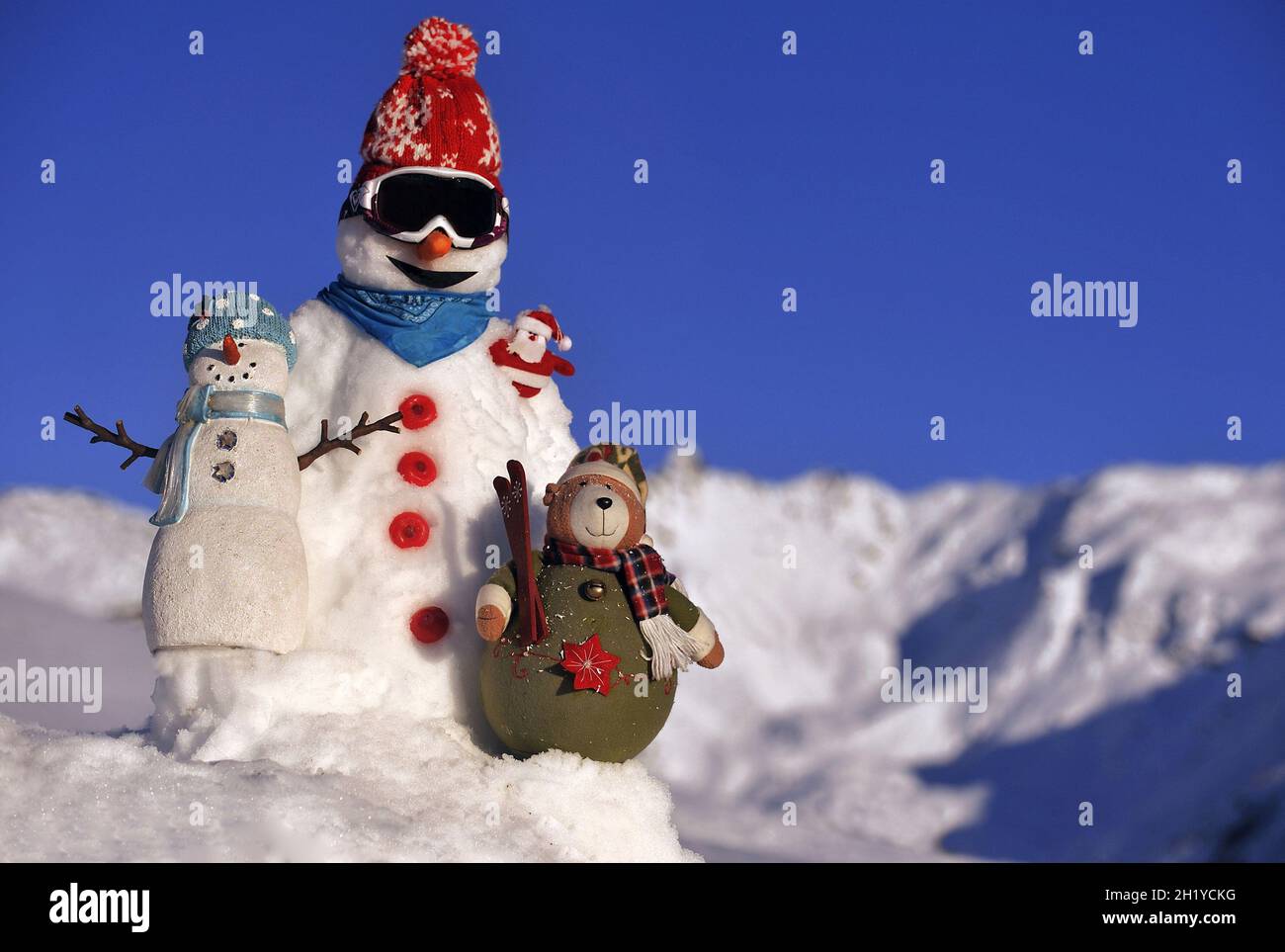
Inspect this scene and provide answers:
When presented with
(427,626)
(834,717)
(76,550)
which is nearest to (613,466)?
(427,626)

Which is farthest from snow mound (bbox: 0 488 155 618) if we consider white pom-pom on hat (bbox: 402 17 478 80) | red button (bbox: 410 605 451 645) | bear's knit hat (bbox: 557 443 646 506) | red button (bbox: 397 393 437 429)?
bear's knit hat (bbox: 557 443 646 506)

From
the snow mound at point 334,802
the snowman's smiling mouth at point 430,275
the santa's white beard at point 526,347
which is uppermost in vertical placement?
the snowman's smiling mouth at point 430,275

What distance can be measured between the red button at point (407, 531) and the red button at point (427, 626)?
24 centimetres

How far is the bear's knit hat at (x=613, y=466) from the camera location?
4.98 meters

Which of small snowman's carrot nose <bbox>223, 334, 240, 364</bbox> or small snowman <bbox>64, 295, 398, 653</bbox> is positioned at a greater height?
small snowman's carrot nose <bbox>223, 334, 240, 364</bbox>

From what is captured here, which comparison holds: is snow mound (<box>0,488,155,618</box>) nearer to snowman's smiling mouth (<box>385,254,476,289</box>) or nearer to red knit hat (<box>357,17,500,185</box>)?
snowman's smiling mouth (<box>385,254,476,289</box>)

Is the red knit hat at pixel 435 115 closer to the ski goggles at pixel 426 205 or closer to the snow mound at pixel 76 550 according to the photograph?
the ski goggles at pixel 426 205

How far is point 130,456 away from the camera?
16.5ft

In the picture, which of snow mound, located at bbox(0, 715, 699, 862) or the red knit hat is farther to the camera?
the red knit hat

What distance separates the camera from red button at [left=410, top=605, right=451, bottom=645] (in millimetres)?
5004

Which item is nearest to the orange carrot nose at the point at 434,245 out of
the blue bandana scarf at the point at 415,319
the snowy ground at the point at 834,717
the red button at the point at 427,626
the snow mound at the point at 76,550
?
the blue bandana scarf at the point at 415,319

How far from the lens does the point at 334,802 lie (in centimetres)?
419
